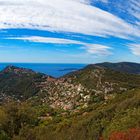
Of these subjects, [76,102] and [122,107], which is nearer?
[122,107]

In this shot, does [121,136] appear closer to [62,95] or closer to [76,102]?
[76,102]

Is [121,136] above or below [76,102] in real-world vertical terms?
above

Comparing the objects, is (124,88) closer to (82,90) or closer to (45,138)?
(82,90)

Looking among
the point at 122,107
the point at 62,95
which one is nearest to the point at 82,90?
the point at 62,95

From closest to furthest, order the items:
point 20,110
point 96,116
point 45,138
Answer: point 45,138 < point 20,110 < point 96,116

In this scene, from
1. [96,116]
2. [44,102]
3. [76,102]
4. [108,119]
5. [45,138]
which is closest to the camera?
[45,138]

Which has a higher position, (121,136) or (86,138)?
(121,136)

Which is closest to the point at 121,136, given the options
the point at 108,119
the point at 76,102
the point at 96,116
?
the point at 108,119

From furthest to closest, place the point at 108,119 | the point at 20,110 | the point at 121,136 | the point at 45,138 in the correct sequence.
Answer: the point at 108,119, the point at 20,110, the point at 45,138, the point at 121,136

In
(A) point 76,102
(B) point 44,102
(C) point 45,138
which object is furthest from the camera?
(B) point 44,102
